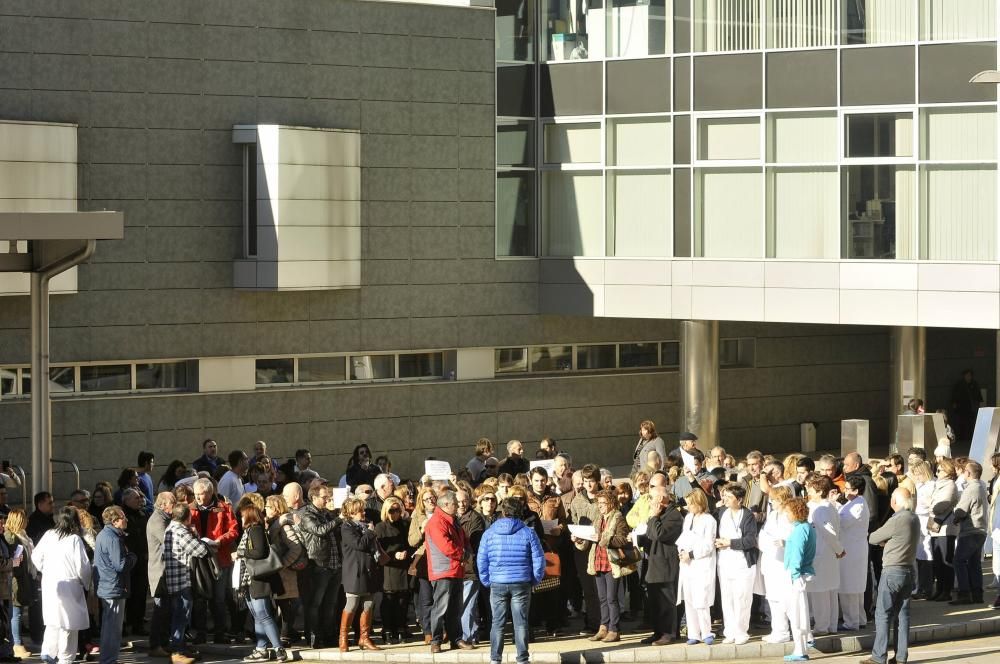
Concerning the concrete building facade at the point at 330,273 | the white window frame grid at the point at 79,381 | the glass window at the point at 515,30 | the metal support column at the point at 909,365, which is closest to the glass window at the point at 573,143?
the concrete building facade at the point at 330,273

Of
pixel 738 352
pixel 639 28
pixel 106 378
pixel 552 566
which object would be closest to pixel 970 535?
pixel 552 566

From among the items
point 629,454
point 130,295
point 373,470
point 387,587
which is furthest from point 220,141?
point 387,587

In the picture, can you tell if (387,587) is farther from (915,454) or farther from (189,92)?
(189,92)

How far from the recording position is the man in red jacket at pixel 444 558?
51.1ft

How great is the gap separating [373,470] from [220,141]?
26.3ft

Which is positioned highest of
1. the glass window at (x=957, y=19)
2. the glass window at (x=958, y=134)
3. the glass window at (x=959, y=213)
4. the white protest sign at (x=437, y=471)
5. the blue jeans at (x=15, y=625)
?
the glass window at (x=957, y=19)

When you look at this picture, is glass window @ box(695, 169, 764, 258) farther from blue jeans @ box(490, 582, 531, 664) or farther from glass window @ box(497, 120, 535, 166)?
blue jeans @ box(490, 582, 531, 664)

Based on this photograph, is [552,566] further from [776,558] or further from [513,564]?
[776,558]

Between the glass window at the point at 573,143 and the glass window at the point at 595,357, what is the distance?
3781 mm

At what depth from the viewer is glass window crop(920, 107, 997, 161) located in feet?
83.3

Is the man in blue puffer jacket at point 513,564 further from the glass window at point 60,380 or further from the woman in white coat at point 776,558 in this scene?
the glass window at point 60,380

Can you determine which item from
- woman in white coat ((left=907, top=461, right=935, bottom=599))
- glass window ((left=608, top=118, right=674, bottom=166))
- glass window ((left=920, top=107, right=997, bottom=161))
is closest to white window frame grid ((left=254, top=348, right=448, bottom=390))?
glass window ((left=608, top=118, right=674, bottom=166))

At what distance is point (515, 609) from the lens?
48.7 ft

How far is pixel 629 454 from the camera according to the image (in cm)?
3173
